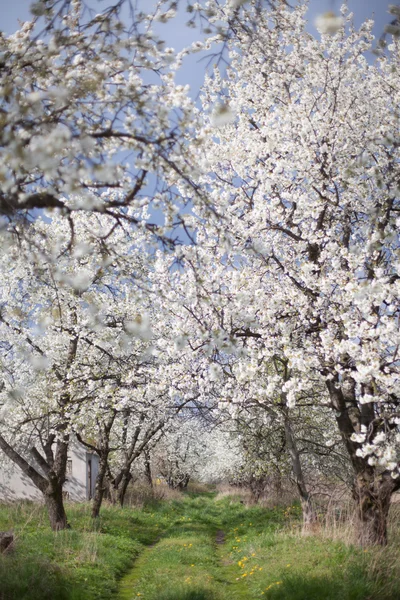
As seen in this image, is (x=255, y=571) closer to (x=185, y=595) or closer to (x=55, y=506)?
(x=185, y=595)

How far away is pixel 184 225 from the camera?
200 inches

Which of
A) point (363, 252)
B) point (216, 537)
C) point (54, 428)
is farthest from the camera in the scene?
point (216, 537)

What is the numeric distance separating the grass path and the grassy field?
2 centimetres

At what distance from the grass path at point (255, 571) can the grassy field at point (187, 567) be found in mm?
18

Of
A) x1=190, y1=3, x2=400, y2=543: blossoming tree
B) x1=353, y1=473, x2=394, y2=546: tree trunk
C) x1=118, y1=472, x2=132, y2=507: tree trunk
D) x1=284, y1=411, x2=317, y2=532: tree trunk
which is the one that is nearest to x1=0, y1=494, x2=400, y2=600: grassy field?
x1=353, y1=473, x2=394, y2=546: tree trunk

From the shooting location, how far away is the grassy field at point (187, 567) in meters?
7.73

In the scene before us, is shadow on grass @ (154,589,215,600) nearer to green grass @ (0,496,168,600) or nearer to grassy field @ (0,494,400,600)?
grassy field @ (0,494,400,600)

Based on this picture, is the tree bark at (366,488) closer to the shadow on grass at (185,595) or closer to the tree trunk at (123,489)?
the shadow on grass at (185,595)

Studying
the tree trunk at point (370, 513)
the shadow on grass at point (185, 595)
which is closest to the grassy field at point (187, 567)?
the shadow on grass at point (185, 595)

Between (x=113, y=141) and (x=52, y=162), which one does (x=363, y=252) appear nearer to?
(x=113, y=141)

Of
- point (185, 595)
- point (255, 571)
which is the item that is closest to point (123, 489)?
point (255, 571)

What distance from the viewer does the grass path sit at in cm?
764

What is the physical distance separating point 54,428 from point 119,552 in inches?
153

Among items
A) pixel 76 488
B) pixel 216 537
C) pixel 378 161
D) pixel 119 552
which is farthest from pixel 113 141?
pixel 76 488
